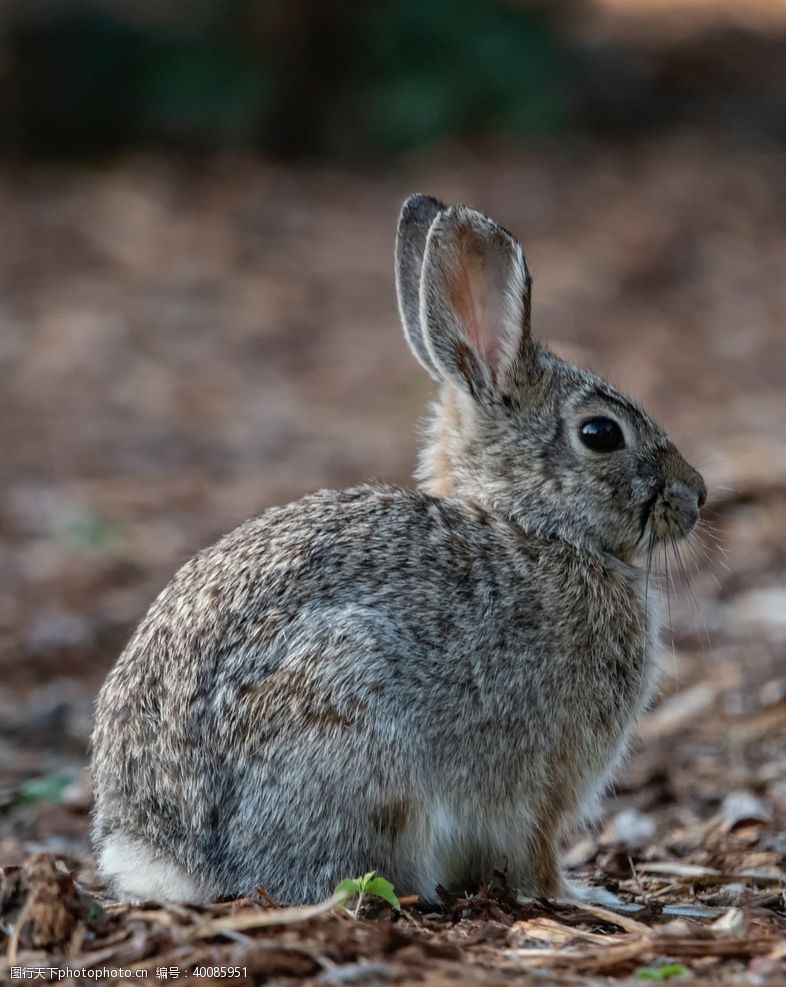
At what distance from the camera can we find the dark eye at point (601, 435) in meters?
5.96

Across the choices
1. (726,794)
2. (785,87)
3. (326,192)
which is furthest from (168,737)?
(785,87)

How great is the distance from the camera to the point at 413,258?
6430 millimetres

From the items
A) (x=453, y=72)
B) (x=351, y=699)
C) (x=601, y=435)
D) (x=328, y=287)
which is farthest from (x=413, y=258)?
(x=453, y=72)

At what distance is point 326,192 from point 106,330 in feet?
14.0

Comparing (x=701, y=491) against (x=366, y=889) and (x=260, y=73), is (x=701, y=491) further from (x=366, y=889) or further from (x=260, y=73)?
(x=260, y=73)

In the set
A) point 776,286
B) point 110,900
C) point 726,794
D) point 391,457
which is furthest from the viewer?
point 776,286

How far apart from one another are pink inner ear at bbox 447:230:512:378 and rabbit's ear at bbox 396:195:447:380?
1.02 ft

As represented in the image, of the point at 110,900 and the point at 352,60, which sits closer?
the point at 110,900

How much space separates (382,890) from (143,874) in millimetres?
851

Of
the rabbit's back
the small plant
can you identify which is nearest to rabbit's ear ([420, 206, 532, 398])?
the rabbit's back

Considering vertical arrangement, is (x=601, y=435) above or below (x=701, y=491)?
above

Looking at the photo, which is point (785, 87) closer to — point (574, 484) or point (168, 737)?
point (574, 484)

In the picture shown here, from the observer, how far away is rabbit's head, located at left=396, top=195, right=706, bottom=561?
233 inches

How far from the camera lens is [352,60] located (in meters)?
18.1
